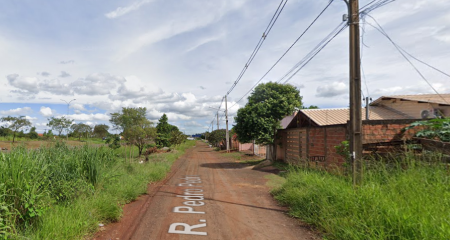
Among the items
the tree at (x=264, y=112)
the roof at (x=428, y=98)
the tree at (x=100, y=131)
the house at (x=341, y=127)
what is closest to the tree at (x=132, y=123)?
the tree at (x=264, y=112)

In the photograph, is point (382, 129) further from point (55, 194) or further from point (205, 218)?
point (55, 194)

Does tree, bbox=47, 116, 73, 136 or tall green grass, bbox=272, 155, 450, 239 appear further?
tree, bbox=47, 116, 73, 136

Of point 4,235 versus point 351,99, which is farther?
point 351,99

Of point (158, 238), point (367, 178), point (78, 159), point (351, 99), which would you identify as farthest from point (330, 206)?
point (78, 159)

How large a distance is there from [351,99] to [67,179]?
6382mm

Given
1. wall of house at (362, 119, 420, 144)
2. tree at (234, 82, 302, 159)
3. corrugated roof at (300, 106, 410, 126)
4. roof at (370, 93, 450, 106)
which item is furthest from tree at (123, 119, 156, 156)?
roof at (370, 93, 450, 106)

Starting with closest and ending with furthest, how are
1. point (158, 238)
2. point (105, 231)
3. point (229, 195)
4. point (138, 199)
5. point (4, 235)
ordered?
1. point (4, 235)
2. point (158, 238)
3. point (105, 231)
4. point (138, 199)
5. point (229, 195)

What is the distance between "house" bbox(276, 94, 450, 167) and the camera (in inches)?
368

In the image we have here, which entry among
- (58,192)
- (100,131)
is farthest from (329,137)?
(100,131)

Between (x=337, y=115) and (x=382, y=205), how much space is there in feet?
43.7

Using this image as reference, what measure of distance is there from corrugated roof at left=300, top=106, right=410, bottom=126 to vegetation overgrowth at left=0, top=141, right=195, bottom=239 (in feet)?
34.7

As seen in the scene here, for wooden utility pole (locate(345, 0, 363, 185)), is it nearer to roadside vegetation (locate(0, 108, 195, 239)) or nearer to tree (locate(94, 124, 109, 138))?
roadside vegetation (locate(0, 108, 195, 239))

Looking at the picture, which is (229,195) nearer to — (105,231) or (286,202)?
(286,202)

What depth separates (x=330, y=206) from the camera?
17.3 feet
